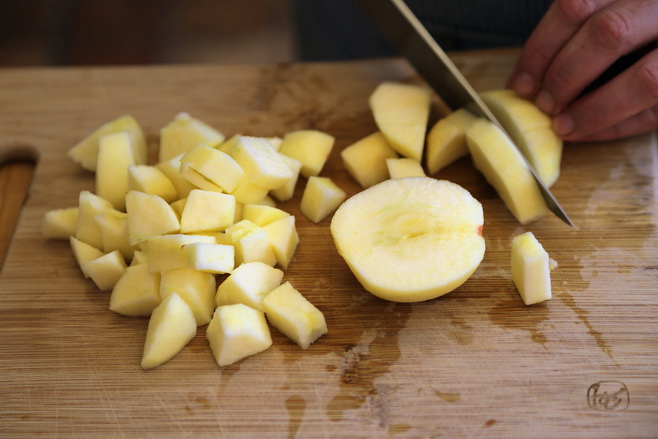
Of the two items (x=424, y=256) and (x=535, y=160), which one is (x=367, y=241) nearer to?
(x=424, y=256)

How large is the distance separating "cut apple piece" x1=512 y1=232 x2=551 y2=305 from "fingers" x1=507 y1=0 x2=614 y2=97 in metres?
0.74

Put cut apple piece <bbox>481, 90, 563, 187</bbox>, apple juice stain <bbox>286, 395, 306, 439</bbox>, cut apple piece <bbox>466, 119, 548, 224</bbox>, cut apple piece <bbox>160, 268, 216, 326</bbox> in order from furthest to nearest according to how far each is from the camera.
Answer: cut apple piece <bbox>481, 90, 563, 187</bbox> < cut apple piece <bbox>466, 119, 548, 224</bbox> < cut apple piece <bbox>160, 268, 216, 326</bbox> < apple juice stain <bbox>286, 395, 306, 439</bbox>

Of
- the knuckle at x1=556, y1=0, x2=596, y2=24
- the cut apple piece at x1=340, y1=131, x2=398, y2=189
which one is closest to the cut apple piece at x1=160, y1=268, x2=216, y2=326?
the cut apple piece at x1=340, y1=131, x2=398, y2=189

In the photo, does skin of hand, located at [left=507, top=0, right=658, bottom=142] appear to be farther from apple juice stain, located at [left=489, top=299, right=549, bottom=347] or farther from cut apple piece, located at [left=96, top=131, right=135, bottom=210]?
cut apple piece, located at [left=96, top=131, right=135, bottom=210]

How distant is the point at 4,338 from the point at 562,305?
1.70 meters

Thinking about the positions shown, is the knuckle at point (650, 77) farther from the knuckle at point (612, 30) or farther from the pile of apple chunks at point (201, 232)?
the pile of apple chunks at point (201, 232)

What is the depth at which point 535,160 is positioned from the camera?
228cm

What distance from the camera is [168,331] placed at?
1.88 meters

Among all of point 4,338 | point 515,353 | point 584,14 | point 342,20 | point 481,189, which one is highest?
point 584,14

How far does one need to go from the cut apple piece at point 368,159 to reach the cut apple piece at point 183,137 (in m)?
0.48

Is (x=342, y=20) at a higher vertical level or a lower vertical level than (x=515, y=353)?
higher

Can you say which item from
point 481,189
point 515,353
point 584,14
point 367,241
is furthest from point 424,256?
point 584,14

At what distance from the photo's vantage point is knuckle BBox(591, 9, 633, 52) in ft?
7.02

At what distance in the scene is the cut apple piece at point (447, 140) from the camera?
234cm
